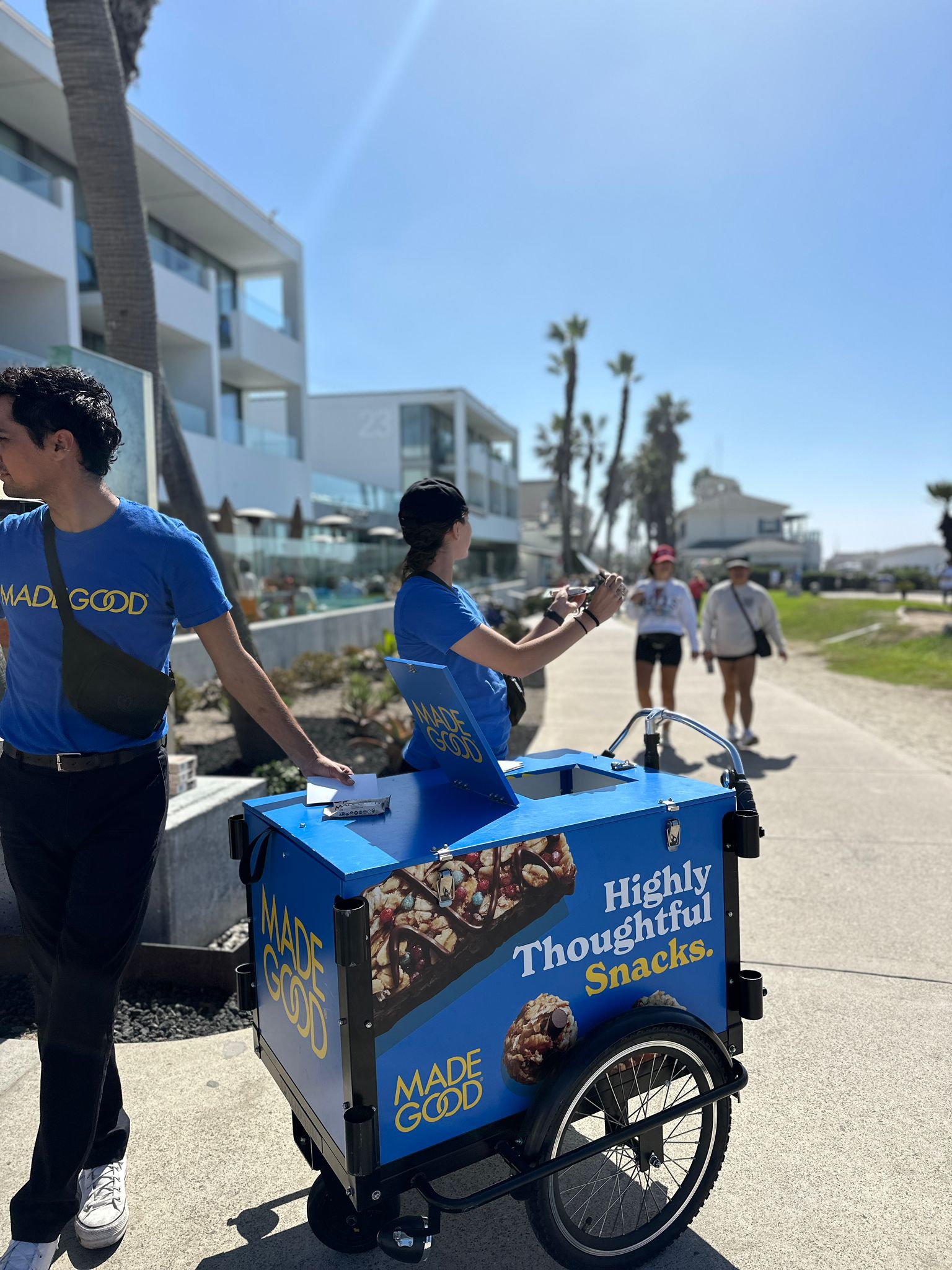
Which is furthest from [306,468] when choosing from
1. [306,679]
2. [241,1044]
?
[241,1044]

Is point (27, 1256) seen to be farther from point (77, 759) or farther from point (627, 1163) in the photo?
point (627, 1163)

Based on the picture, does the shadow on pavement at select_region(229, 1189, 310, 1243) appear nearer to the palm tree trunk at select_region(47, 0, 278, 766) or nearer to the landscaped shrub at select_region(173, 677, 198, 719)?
the palm tree trunk at select_region(47, 0, 278, 766)

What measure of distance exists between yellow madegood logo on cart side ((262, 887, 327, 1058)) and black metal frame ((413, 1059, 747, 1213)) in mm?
376

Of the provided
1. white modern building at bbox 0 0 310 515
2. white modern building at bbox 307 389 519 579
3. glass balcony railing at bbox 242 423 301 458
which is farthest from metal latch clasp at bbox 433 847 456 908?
white modern building at bbox 307 389 519 579

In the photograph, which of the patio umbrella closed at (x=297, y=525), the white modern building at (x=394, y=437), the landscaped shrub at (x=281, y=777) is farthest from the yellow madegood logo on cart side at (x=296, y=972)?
the white modern building at (x=394, y=437)

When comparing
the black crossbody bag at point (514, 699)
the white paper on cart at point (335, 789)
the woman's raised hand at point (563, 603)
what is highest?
the woman's raised hand at point (563, 603)

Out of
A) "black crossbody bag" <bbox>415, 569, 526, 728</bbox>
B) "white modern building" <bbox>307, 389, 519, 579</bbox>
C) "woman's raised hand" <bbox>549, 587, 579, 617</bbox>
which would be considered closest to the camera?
"woman's raised hand" <bbox>549, 587, 579, 617</bbox>

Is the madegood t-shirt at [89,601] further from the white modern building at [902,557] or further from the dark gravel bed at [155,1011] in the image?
the white modern building at [902,557]

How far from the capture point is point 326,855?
5.78 feet

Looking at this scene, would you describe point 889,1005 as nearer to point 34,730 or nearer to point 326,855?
point 326,855

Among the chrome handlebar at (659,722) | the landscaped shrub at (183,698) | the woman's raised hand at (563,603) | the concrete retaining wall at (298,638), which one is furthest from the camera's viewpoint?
the concrete retaining wall at (298,638)

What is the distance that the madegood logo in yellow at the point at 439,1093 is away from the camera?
174 cm

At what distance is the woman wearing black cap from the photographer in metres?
2.42

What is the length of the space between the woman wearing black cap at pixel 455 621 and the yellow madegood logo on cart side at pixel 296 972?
0.75 m
